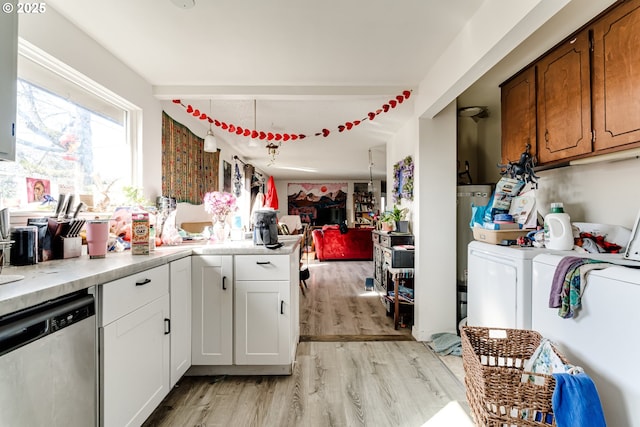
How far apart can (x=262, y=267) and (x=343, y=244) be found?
537cm

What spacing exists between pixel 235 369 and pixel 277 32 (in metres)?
2.27

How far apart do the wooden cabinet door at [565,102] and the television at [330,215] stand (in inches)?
356

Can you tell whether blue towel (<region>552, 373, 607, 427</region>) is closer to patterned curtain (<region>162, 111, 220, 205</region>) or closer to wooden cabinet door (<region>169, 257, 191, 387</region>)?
wooden cabinet door (<region>169, 257, 191, 387</region>)

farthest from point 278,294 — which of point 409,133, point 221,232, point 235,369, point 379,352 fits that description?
point 409,133

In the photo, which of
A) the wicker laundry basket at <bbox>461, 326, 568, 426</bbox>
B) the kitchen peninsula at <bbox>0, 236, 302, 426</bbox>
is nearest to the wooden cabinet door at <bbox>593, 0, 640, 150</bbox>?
the wicker laundry basket at <bbox>461, 326, 568, 426</bbox>

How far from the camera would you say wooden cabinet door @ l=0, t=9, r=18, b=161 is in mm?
1169

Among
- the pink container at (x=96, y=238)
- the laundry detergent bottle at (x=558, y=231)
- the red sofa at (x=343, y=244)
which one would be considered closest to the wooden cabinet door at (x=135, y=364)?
the pink container at (x=96, y=238)

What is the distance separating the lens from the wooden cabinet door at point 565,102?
1728mm

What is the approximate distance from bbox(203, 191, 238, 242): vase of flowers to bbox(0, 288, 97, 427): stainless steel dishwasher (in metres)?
1.38

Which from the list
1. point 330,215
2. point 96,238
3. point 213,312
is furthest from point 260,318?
point 330,215

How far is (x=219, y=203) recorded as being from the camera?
258 centimetres

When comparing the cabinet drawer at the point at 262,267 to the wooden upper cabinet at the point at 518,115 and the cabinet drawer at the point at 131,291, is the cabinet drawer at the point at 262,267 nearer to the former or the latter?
the cabinet drawer at the point at 131,291

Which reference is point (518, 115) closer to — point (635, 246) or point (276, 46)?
point (635, 246)

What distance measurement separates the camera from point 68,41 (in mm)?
1851
